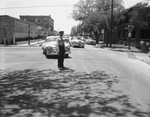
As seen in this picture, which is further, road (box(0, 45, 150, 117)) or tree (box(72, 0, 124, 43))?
tree (box(72, 0, 124, 43))

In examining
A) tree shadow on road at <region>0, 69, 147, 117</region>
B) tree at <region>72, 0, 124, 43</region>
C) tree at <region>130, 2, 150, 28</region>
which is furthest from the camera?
tree at <region>72, 0, 124, 43</region>

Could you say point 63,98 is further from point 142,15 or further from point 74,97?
point 142,15

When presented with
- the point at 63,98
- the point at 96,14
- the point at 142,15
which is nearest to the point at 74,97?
the point at 63,98

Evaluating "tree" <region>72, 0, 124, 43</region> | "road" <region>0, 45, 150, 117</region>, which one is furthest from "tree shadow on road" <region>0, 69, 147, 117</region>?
"tree" <region>72, 0, 124, 43</region>

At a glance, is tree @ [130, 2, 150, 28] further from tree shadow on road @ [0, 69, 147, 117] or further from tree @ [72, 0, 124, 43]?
tree shadow on road @ [0, 69, 147, 117]

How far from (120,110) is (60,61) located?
635 centimetres

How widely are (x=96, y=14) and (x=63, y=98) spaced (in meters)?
32.9

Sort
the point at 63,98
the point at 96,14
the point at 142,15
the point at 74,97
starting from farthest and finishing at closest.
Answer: the point at 96,14 → the point at 142,15 → the point at 74,97 → the point at 63,98

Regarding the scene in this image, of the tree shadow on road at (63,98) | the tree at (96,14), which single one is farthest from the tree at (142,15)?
the tree shadow on road at (63,98)

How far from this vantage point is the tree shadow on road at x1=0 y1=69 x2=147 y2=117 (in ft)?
15.1

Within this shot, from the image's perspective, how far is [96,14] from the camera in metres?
37.1

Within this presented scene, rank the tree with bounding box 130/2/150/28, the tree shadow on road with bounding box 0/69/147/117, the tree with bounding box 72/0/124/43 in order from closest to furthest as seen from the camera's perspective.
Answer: the tree shadow on road with bounding box 0/69/147/117, the tree with bounding box 130/2/150/28, the tree with bounding box 72/0/124/43

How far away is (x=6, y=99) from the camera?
18.2 feet

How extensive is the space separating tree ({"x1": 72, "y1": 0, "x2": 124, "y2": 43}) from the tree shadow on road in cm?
2925
